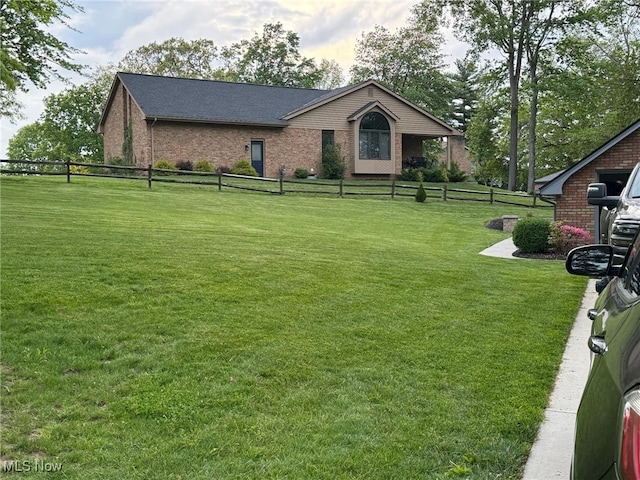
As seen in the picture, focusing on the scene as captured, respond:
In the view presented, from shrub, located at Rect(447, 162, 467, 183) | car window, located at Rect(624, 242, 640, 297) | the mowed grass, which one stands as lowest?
the mowed grass

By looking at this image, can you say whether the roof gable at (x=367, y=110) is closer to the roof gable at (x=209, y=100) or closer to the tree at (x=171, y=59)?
the roof gable at (x=209, y=100)

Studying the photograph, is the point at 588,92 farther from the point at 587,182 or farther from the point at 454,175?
the point at 587,182

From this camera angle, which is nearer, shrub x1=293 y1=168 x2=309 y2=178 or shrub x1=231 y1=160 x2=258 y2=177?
shrub x1=231 y1=160 x2=258 y2=177

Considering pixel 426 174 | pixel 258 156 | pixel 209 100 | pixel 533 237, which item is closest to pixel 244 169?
pixel 258 156

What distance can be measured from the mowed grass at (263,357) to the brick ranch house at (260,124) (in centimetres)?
1940

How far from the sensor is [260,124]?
1219 inches

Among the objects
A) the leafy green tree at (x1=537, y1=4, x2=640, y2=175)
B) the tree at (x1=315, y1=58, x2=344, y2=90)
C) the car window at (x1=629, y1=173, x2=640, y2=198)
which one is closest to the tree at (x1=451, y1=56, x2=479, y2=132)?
the tree at (x1=315, y1=58, x2=344, y2=90)

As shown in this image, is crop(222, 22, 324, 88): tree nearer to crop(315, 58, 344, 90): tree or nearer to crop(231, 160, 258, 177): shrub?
crop(315, 58, 344, 90): tree

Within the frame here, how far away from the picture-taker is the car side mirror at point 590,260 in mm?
3488

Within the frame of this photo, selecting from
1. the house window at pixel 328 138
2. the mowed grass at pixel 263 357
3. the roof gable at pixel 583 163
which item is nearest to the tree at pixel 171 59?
the house window at pixel 328 138

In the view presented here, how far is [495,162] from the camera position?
45.9 metres

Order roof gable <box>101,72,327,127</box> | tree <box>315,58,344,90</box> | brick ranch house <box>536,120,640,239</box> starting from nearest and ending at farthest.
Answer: brick ranch house <box>536,120,640,239</box> < roof gable <box>101,72,327,127</box> < tree <box>315,58,344,90</box>

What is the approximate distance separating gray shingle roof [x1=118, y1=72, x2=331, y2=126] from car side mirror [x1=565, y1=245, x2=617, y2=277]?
26965mm

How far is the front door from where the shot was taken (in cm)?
3184
